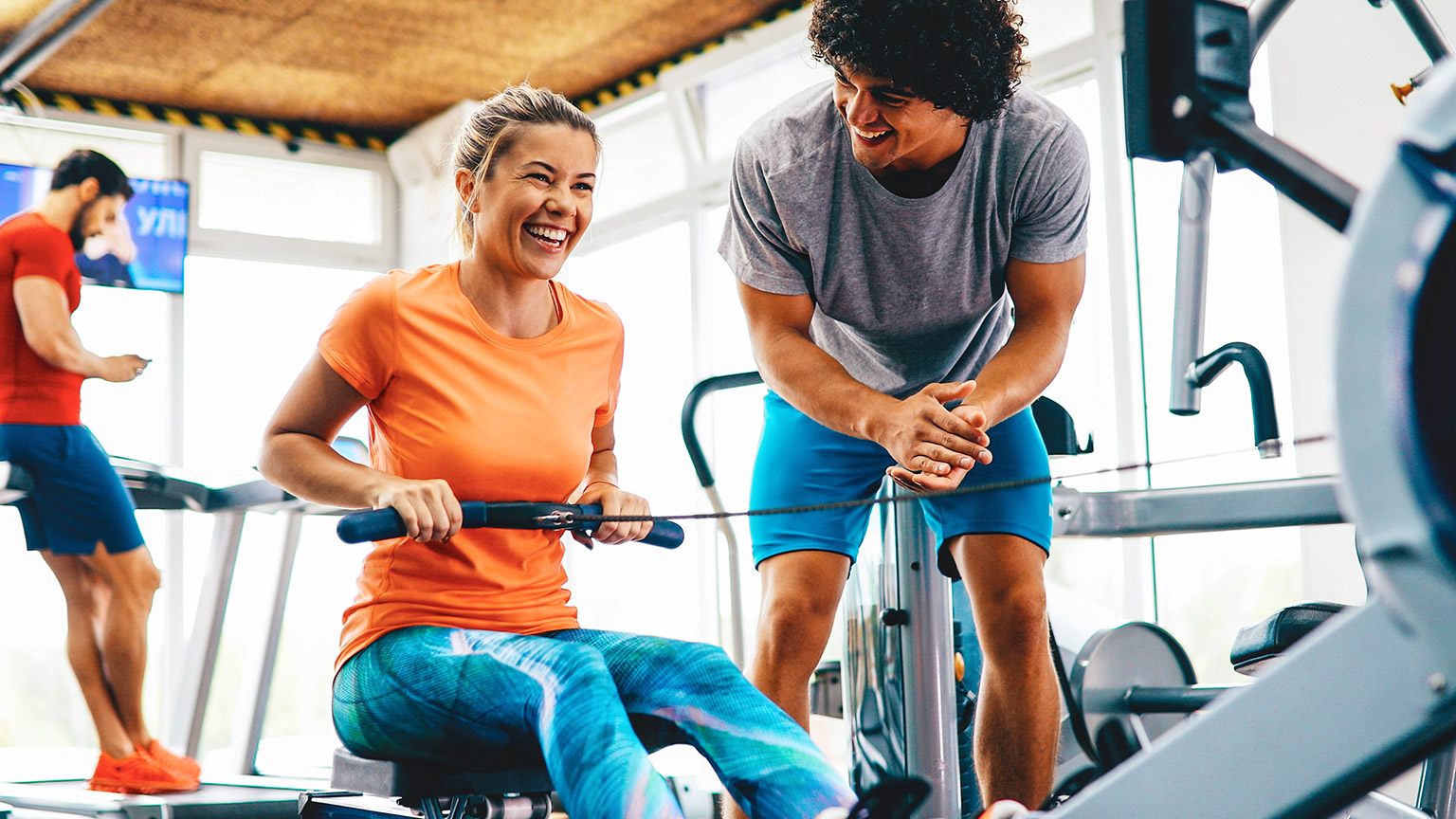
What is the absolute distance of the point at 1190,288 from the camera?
174 cm

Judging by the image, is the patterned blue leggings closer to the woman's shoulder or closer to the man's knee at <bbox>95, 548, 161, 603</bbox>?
the woman's shoulder

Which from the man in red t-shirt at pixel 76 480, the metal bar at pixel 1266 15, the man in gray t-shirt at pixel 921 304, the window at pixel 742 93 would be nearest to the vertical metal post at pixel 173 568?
the window at pixel 742 93

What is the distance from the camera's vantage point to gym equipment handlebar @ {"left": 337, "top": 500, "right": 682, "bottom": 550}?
4.00ft

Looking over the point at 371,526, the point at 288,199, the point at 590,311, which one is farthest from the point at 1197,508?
the point at 288,199

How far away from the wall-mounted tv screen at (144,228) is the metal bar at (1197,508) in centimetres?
463

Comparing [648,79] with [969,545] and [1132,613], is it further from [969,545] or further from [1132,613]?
[969,545]

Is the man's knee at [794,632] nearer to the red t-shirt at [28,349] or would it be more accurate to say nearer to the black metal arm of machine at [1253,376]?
the black metal arm of machine at [1253,376]

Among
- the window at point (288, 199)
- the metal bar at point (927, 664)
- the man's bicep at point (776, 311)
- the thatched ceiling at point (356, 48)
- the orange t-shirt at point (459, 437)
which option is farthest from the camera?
the window at point (288, 199)

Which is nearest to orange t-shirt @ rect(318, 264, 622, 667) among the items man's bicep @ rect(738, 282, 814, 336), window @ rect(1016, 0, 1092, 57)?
man's bicep @ rect(738, 282, 814, 336)

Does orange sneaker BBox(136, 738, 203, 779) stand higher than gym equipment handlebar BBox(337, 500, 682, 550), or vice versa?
gym equipment handlebar BBox(337, 500, 682, 550)

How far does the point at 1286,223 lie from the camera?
3557mm

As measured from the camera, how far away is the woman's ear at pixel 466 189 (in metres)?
1.69

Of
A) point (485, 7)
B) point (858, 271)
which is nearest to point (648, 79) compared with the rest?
point (485, 7)

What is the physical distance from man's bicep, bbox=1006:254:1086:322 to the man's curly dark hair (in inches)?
9.0
